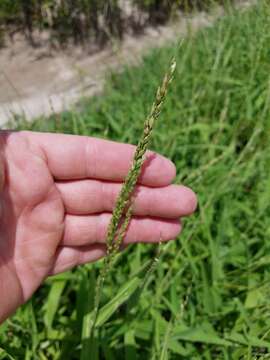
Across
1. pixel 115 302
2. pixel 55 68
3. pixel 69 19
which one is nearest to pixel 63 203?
pixel 115 302

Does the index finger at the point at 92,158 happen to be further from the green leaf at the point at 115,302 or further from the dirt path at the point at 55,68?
the dirt path at the point at 55,68

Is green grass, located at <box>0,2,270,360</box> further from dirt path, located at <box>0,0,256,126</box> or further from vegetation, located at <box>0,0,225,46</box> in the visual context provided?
vegetation, located at <box>0,0,225,46</box>

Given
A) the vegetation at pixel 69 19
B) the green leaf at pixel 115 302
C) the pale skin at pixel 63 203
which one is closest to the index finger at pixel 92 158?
the pale skin at pixel 63 203

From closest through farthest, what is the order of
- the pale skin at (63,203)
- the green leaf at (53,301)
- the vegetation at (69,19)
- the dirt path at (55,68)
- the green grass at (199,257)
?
1. the pale skin at (63,203)
2. the green grass at (199,257)
3. the green leaf at (53,301)
4. the dirt path at (55,68)
5. the vegetation at (69,19)

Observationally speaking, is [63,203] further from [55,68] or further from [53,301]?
[55,68]

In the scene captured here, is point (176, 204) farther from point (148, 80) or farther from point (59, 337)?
point (148, 80)

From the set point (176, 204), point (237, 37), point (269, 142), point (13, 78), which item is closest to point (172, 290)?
point (176, 204)

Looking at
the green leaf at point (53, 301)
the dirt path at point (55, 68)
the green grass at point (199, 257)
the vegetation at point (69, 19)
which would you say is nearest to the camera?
the green grass at point (199, 257)
